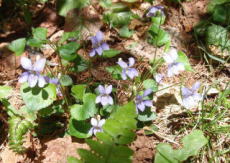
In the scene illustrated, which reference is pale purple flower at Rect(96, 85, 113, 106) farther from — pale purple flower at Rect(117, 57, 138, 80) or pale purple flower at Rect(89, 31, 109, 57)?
pale purple flower at Rect(89, 31, 109, 57)

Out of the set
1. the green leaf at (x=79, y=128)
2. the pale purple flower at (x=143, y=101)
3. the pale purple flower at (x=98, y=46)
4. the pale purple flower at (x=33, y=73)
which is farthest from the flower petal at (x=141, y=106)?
the pale purple flower at (x=33, y=73)

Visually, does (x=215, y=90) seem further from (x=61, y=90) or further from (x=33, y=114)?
(x=33, y=114)

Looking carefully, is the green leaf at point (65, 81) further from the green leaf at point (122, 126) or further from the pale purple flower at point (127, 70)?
the green leaf at point (122, 126)

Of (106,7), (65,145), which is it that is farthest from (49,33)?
(65,145)

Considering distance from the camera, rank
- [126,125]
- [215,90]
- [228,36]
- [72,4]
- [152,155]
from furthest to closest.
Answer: [72,4]
[228,36]
[215,90]
[152,155]
[126,125]

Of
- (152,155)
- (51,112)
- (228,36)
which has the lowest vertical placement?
(152,155)

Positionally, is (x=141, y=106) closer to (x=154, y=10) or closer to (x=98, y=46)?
(x=98, y=46)


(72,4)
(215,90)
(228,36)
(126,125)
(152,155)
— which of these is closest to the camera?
(126,125)

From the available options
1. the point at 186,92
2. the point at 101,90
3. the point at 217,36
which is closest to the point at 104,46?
the point at 101,90

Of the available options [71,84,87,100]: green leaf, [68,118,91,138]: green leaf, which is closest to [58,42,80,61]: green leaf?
[71,84,87,100]: green leaf
